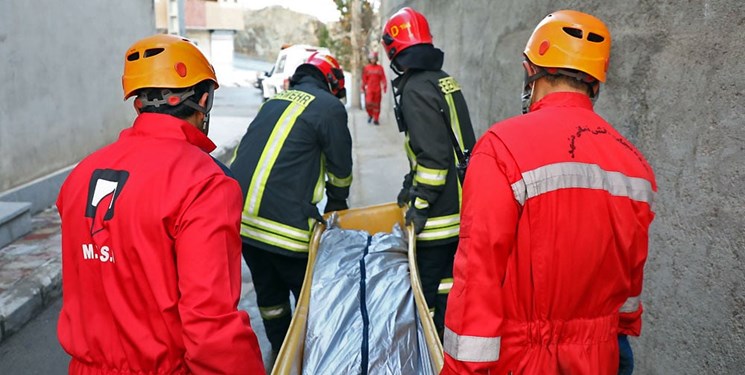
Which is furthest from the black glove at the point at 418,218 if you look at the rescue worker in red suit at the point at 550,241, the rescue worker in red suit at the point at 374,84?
the rescue worker in red suit at the point at 374,84

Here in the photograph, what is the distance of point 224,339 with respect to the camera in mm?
1683

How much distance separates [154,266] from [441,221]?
201 cm

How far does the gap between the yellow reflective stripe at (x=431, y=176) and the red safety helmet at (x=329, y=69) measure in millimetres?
822

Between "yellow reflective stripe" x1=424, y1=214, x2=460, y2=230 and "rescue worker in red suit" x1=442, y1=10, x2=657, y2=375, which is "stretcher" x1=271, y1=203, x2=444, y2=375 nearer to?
"yellow reflective stripe" x1=424, y1=214, x2=460, y2=230

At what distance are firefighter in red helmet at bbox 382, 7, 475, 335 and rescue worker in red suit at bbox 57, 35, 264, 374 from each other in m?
1.60

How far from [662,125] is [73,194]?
8.00 feet

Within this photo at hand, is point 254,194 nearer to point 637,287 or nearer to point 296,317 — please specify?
point 296,317

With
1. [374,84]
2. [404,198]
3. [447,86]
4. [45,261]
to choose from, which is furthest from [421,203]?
[374,84]

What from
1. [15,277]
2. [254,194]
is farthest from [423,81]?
[15,277]

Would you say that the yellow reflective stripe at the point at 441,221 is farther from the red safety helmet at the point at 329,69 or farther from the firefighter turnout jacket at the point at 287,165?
the red safety helmet at the point at 329,69

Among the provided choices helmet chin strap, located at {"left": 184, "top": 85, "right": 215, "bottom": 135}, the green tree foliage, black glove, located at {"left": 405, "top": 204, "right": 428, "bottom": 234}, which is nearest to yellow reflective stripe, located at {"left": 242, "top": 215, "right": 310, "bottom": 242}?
black glove, located at {"left": 405, "top": 204, "right": 428, "bottom": 234}

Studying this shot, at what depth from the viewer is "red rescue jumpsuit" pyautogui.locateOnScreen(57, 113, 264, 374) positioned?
1672mm

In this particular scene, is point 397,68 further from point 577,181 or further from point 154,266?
point 154,266

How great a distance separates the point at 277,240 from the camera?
3.27 metres
